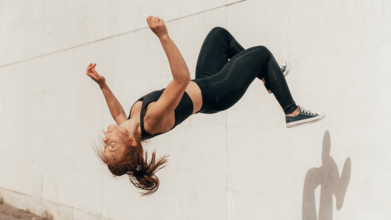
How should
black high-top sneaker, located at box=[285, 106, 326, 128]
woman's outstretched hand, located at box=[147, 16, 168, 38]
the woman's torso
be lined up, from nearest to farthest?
woman's outstretched hand, located at box=[147, 16, 168, 38] → the woman's torso → black high-top sneaker, located at box=[285, 106, 326, 128]

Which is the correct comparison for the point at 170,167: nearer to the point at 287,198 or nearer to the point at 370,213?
the point at 287,198

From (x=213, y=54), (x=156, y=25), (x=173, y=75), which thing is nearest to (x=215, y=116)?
(x=213, y=54)

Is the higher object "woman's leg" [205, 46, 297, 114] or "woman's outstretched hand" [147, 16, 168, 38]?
"woman's outstretched hand" [147, 16, 168, 38]

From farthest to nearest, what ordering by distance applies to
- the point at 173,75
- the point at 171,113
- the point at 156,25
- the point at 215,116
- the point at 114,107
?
the point at 215,116
the point at 114,107
the point at 171,113
the point at 173,75
the point at 156,25

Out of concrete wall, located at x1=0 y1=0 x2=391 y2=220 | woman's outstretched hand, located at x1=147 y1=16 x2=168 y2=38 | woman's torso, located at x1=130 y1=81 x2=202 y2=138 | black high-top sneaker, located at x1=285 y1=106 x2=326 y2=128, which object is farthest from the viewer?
concrete wall, located at x1=0 y1=0 x2=391 y2=220

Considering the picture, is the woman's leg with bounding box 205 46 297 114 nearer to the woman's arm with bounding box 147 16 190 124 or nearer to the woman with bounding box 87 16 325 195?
the woman with bounding box 87 16 325 195

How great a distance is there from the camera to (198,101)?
2.94 m

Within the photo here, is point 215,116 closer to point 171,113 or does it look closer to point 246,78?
point 246,78

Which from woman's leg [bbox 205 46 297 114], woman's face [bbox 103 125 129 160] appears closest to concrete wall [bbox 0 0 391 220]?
woman's leg [bbox 205 46 297 114]

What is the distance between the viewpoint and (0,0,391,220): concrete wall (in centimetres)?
332

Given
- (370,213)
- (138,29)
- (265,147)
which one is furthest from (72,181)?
(370,213)

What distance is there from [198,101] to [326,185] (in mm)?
1606

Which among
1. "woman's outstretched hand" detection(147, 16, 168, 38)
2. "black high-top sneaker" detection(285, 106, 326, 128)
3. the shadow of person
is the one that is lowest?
the shadow of person

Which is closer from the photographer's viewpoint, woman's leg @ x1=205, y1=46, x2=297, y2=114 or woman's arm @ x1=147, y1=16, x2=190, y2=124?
woman's arm @ x1=147, y1=16, x2=190, y2=124
